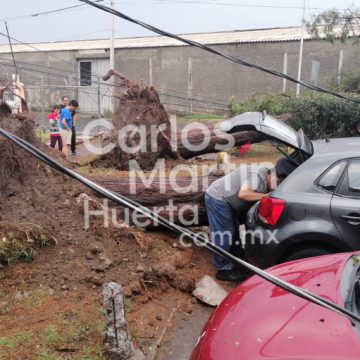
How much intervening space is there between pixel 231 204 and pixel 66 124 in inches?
308

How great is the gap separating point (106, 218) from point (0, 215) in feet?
3.80

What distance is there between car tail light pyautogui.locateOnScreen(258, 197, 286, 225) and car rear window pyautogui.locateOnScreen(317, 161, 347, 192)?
1.31ft

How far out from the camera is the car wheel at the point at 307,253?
464 centimetres

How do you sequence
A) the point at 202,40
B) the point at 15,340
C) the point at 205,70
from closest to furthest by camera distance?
1. the point at 15,340
2. the point at 205,70
3. the point at 202,40

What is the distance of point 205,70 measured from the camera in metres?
28.2

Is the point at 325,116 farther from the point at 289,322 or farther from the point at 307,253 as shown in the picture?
the point at 289,322

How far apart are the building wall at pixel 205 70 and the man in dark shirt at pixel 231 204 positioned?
58.5 feet

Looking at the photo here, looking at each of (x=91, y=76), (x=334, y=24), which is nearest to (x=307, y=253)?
(x=334, y=24)

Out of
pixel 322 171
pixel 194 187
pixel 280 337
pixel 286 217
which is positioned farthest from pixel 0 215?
pixel 280 337

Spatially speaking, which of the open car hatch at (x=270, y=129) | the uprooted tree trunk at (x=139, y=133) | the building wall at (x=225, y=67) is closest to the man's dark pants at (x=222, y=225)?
the open car hatch at (x=270, y=129)

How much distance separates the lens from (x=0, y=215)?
5348mm

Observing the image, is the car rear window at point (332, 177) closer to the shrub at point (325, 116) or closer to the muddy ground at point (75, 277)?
the muddy ground at point (75, 277)

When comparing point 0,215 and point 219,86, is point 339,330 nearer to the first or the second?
point 0,215

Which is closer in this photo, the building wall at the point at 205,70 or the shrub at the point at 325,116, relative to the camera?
the shrub at the point at 325,116
